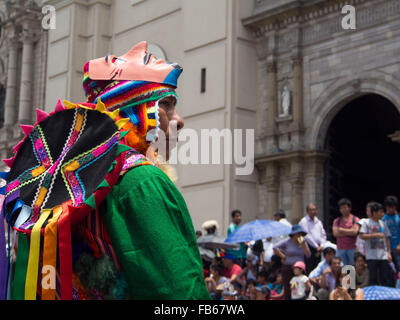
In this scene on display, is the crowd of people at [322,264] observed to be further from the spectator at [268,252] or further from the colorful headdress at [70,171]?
the colorful headdress at [70,171]

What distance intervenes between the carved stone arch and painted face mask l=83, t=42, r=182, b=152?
15429 millimetres

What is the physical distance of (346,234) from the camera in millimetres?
11781

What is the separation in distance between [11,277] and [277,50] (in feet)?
60.9

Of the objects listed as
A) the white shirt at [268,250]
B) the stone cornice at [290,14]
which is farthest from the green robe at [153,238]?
the stone cornice at [290,14]

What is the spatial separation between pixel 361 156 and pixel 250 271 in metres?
9.35

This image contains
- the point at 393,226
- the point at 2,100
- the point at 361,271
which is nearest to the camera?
the point at 361,271

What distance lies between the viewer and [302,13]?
66.4ft

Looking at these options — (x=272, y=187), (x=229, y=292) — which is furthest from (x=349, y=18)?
(x=229, y=292)

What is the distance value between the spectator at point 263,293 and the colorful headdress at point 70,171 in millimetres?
9279

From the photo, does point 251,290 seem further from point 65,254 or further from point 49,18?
point 49,18

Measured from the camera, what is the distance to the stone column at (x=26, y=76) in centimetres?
2761

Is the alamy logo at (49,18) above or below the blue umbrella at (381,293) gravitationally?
above

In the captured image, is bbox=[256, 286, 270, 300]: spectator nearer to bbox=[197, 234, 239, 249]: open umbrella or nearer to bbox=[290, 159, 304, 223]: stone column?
bbox=[197, 234, 239, 249]: open umbrella
